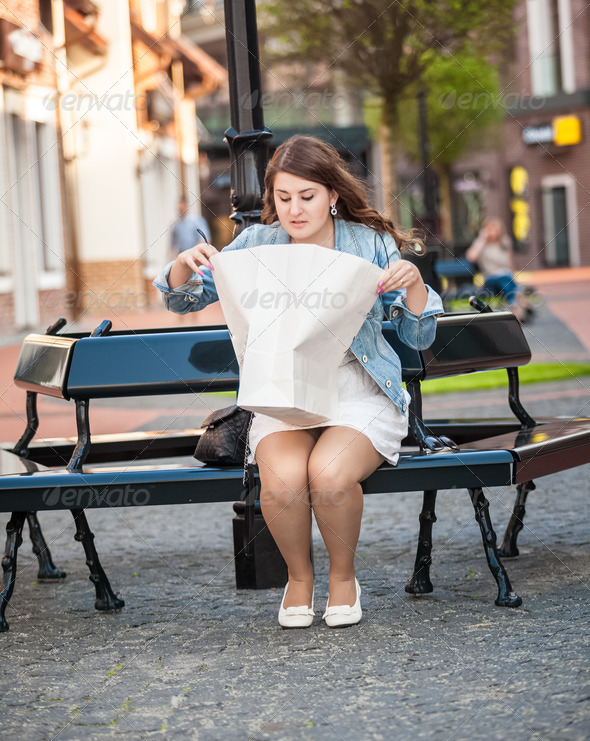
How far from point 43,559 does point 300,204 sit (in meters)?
1.82

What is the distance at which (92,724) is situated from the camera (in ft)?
9.41

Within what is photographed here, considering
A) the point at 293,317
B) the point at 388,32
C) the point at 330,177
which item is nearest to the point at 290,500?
the point at 293,317

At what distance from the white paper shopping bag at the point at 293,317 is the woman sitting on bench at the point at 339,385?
0.47 feet

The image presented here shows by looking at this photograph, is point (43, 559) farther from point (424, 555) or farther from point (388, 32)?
point (388, 32)

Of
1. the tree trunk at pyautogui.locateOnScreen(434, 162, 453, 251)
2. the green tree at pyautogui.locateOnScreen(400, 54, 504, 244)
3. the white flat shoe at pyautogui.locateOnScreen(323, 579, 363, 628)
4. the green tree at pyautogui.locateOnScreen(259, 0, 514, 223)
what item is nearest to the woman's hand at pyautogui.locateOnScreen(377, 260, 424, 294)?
the white flat shoe at pyautogui.locateOnScreen(323, 579, 363, 628)

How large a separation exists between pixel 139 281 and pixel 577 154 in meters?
21.7

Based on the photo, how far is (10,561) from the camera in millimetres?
3795

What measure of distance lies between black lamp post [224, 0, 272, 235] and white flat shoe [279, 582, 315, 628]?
1633mm

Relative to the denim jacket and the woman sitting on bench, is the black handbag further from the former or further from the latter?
the denim jacket

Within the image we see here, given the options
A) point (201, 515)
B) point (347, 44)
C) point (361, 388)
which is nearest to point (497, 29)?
point (347, 44)

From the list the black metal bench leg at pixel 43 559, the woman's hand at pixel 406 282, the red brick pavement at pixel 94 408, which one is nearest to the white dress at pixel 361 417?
the woman's hand at pixel 406 282

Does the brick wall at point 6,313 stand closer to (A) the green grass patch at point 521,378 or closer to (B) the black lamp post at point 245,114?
(A) the green grass patch at point 521,378

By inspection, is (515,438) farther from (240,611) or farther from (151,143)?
(151,143)

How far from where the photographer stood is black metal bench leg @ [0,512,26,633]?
3.75 m
